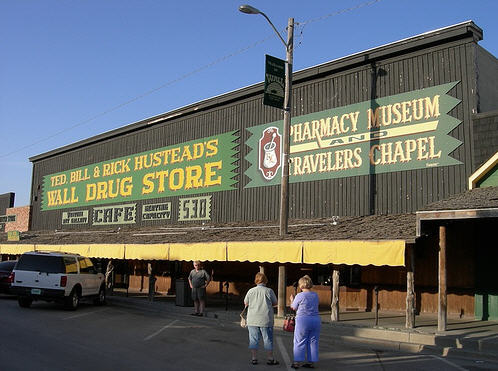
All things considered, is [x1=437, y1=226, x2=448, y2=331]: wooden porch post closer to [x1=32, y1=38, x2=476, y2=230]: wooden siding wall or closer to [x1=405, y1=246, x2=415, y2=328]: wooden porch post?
[x1=405, y1=246, x2=415, y2=328]: wooden porch post

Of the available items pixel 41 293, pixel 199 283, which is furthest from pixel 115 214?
pixel 199 283

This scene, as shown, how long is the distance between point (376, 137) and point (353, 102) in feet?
5.49

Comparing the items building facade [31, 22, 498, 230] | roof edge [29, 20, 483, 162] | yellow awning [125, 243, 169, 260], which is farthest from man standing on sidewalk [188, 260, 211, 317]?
roof edge [29, 20, 483, 162]

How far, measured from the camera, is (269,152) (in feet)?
70.2

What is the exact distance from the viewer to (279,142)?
2102 centimetres

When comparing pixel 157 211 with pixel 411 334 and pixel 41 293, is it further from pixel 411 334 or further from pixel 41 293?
pixel 411 334

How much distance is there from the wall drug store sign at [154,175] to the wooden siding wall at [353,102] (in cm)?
55

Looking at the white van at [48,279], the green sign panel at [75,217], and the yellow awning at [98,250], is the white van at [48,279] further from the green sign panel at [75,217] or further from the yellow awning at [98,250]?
the green sign panel at [75,217]

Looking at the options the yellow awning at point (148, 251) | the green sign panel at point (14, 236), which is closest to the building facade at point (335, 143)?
the yellow awning at point (148, 251)

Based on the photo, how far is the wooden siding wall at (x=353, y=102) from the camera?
15727mm

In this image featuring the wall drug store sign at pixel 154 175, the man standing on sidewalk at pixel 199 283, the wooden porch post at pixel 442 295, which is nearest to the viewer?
the wooden porch post at pixel 442 295

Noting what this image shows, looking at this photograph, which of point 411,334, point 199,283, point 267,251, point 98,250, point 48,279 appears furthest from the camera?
point 98,250

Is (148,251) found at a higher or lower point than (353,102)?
lower

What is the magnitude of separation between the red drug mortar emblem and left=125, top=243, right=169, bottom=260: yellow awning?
493cm
